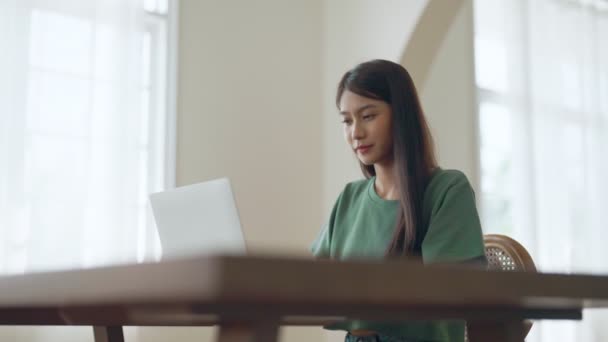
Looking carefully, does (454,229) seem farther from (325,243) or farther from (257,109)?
(257,109)

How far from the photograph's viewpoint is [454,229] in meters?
1.52

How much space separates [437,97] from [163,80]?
64.2 inches

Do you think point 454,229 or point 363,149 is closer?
point 454,229

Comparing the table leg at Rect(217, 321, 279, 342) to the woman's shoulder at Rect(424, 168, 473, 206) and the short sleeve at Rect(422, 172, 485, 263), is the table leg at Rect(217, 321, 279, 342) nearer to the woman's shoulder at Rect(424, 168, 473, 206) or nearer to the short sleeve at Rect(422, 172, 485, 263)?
the short sleeve at Rect(422, 172, 485, 263)

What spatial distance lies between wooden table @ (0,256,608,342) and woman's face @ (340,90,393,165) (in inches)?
31.8

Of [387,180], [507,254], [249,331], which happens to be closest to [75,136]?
[387,180]

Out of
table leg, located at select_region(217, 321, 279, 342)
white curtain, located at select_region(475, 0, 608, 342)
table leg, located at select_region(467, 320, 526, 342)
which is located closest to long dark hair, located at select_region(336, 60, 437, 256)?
table leg, located at select_region(467, 320, 526, 342)

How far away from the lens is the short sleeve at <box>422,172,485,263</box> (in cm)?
149

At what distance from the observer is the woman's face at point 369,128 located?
179cm

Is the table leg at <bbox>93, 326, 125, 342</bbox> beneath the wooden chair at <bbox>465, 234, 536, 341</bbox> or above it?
beneath

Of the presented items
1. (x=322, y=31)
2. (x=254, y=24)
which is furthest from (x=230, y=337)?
(x=322, y=31)

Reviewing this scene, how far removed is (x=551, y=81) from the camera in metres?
5.33

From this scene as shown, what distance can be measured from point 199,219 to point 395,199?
0.41 meters

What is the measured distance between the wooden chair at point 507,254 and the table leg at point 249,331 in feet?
3.50
